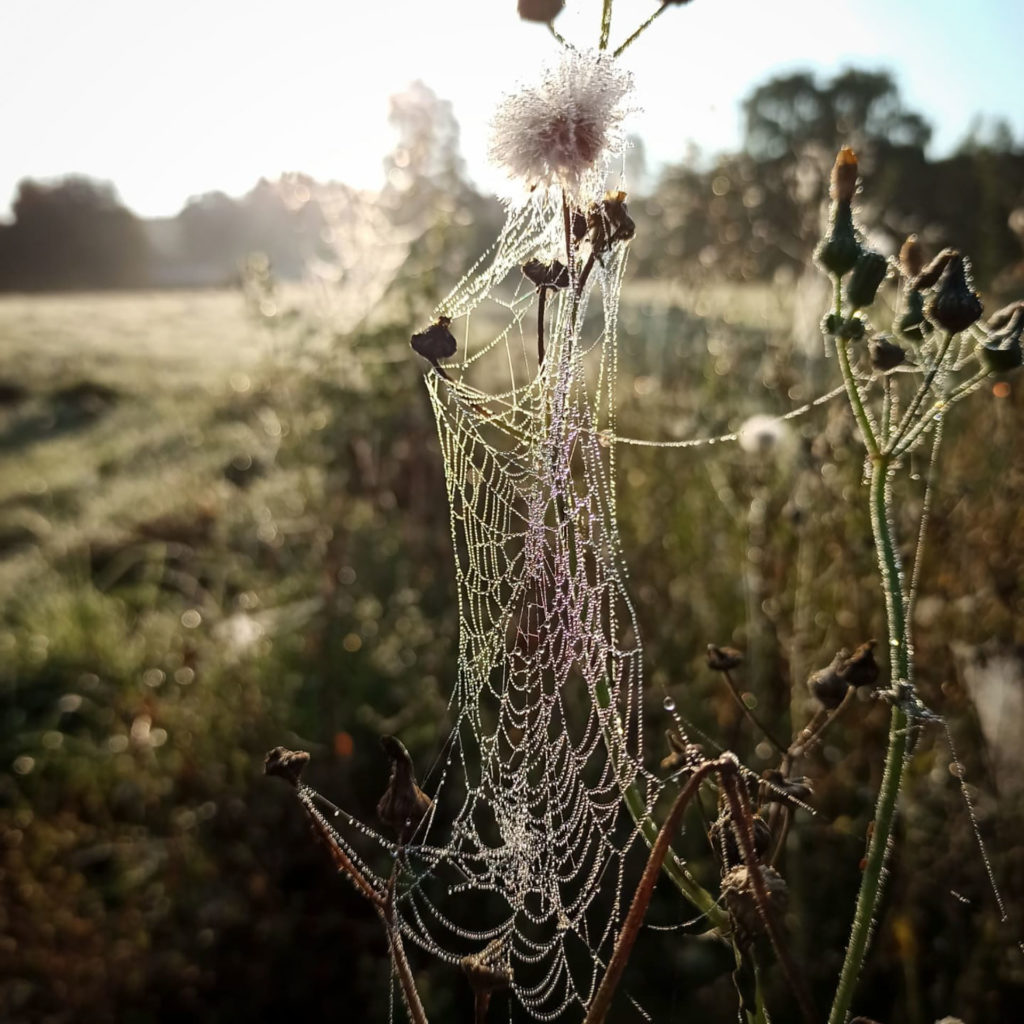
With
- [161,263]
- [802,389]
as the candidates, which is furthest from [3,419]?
[161,263]

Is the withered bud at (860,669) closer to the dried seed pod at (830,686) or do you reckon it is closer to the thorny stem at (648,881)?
the dried seed pod at (830,686)

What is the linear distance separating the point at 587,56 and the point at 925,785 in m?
1.57

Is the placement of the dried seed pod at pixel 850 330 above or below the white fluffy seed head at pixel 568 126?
below

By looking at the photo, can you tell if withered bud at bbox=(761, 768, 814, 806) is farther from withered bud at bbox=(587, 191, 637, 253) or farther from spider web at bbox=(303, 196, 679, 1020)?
withered bud at bbox=(587, 191, 637, 253)

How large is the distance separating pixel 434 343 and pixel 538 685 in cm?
120

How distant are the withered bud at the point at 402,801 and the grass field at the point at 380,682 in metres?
0.82

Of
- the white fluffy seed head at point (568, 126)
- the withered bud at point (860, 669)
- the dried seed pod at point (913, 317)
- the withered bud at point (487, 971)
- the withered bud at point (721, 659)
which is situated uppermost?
the white fluffy seed head at point (568, 126)

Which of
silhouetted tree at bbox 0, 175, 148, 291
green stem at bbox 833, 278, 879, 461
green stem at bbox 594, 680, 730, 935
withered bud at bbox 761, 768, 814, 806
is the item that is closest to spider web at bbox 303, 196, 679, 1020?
green stem at bbox 594, 680, 730, 935

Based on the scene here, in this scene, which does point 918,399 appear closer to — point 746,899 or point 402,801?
point 746,899

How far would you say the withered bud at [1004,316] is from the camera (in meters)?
0.77

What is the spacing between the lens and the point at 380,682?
8.71 ft

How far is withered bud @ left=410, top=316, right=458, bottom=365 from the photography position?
0.79 metres

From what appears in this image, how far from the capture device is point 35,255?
22.1 metres

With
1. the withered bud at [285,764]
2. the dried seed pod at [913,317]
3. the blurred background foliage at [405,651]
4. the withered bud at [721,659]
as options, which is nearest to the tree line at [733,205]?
the blurred background foliage at [405,651]
